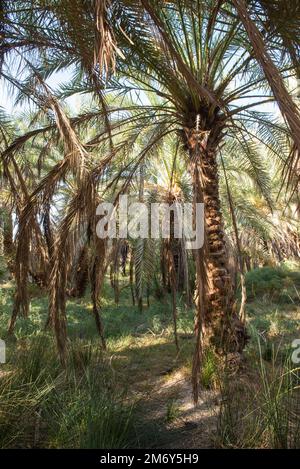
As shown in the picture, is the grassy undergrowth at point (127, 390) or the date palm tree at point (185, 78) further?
the date palm tree at point (185, 78)

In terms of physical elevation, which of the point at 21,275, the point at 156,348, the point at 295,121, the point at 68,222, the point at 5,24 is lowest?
the point at 156,348

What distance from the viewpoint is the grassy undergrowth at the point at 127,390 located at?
11.5ft

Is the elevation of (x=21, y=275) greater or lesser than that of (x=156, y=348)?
greater

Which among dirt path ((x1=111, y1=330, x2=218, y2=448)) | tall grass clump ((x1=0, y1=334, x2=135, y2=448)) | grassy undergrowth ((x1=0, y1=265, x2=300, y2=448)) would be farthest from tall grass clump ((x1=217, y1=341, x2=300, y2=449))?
tall grass clump ((x1=0, y1=334, x2=135, y2=448))

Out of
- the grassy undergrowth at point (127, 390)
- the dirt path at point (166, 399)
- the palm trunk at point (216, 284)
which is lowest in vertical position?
the dirt path at point (166, 399)

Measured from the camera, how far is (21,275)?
5.42 meters

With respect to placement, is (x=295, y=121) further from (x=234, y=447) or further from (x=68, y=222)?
(x=68, y=222)

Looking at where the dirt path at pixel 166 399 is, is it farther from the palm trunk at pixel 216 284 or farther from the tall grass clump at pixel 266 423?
the palm trunk at pixel 216 284

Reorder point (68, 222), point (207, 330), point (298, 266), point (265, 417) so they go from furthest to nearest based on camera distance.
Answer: point (298, 266), point (207, 330), point (68, 222), point (265, 417)

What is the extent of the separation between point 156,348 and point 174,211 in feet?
9.93

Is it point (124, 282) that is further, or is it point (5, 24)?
point (124, 282)

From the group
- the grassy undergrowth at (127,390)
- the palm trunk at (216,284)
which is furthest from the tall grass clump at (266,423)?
the palm trunk at (216,284)

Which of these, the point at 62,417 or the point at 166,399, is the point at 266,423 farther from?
the point at 166,399

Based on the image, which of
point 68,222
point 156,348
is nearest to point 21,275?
point 68,222
